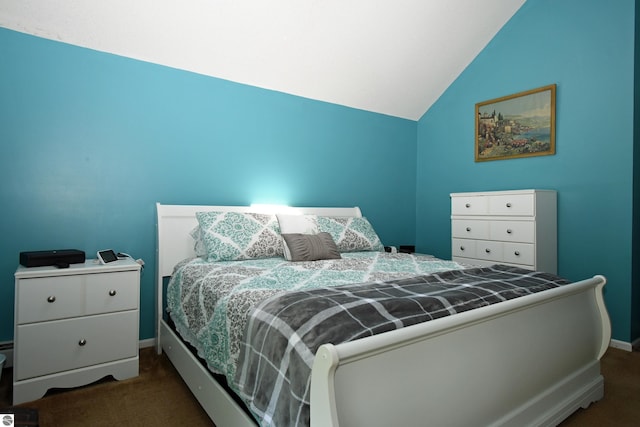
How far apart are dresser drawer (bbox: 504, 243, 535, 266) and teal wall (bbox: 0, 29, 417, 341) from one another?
5.13 feet

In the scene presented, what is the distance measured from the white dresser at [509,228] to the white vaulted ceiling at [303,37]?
1.35 meters

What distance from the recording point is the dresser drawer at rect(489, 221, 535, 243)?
8.98ft

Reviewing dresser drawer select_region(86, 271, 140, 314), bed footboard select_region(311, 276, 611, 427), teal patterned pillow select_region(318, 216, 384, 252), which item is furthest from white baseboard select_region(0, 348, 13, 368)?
bed footboard select_region(311, 276, 611, 427)

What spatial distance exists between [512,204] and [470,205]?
37 centimetres

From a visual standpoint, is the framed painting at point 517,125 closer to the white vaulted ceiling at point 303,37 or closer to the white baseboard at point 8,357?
the white vaulted ceiling at point 303,37

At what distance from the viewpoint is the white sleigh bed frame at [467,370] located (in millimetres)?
903

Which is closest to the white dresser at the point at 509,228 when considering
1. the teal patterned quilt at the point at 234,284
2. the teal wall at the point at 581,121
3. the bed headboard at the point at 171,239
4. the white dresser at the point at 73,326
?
the teal wall at the point at 581,121

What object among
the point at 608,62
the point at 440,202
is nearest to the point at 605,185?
the point at 608,62

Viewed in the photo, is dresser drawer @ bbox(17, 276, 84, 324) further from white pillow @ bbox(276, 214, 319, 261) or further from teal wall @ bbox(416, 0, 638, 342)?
teal wall @ bbox(416, 0, 638, 342)

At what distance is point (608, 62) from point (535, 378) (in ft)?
8.13

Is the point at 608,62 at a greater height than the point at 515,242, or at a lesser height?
greater

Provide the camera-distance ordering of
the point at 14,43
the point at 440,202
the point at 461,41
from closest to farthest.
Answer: the point at 14,43
the point at 461,41
the point at 440,202

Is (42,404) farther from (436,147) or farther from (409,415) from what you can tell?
(436,147)

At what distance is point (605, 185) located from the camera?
2.66 metres
